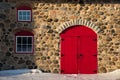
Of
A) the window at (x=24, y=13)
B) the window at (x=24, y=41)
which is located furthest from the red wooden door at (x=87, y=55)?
the window at (x=24, y=13)

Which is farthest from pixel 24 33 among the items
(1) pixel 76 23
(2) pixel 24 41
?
(1) pixel 76 23

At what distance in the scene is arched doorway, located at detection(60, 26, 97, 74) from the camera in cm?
1878

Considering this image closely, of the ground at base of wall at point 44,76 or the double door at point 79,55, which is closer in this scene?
the ground at base of wall at point 44,76

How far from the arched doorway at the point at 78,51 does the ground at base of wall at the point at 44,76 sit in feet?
2.33

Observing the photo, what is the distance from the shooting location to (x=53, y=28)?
18719 mm

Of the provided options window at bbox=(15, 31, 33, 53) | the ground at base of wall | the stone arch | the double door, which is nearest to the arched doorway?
the double door

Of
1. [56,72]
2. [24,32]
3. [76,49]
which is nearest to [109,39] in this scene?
[76,49]

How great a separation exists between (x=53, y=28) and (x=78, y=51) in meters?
1.68

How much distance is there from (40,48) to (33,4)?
7.18 feet

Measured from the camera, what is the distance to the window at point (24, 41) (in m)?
18.7

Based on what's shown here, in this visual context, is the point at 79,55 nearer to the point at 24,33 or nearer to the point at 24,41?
the point at 24,41

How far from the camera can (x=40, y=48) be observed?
18.7 metres

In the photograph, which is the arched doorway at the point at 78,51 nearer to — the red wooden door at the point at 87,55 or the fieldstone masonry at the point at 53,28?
the red wooden door at the point at 87,55

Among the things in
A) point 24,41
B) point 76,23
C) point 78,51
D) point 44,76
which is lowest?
point 44,76
